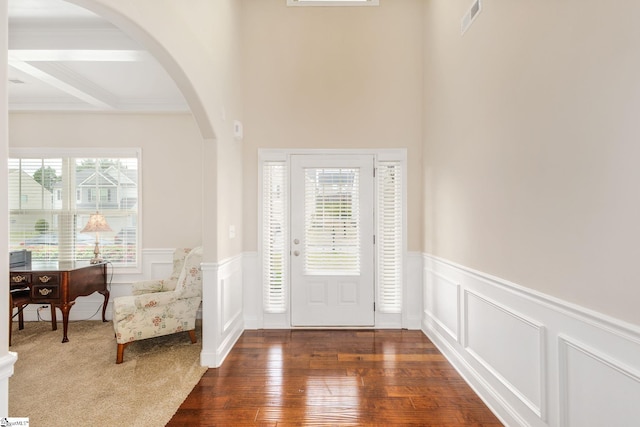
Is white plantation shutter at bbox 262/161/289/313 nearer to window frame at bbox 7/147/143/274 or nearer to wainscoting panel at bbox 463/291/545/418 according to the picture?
window frame at bbox 7/147/143/274

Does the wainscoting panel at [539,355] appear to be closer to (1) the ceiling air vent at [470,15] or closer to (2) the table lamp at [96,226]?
(1) the ceiling air vent at [470,15]

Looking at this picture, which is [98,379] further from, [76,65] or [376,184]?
[376,184]

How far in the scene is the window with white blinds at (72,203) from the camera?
4445 mm

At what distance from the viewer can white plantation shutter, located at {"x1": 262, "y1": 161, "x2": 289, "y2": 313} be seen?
4.07 meters

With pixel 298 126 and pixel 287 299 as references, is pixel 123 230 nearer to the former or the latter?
pixel 287 299

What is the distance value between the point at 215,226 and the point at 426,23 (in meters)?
3.30

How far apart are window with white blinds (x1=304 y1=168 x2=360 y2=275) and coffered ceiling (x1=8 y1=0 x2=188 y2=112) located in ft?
6.86

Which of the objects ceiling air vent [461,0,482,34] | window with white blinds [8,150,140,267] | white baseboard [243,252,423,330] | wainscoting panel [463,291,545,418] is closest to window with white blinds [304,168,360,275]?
white baseboard [243,252,423,330]

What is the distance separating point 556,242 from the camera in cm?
179

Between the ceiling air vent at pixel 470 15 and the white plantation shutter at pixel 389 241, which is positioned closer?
the ceiling air vent at pixel 470 15

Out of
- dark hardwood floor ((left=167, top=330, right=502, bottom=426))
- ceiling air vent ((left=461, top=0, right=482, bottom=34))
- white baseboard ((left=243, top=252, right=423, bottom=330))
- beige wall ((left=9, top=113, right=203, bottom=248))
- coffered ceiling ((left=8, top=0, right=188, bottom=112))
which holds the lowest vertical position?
dark hardwood floor ((left=167, top=330, right=502, bottom=426))

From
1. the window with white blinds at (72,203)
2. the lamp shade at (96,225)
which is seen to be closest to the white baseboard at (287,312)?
the window with white blinds at (72,203)

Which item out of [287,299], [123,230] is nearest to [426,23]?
[287,299]

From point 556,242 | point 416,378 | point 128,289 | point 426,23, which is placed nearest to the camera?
point 556,242
